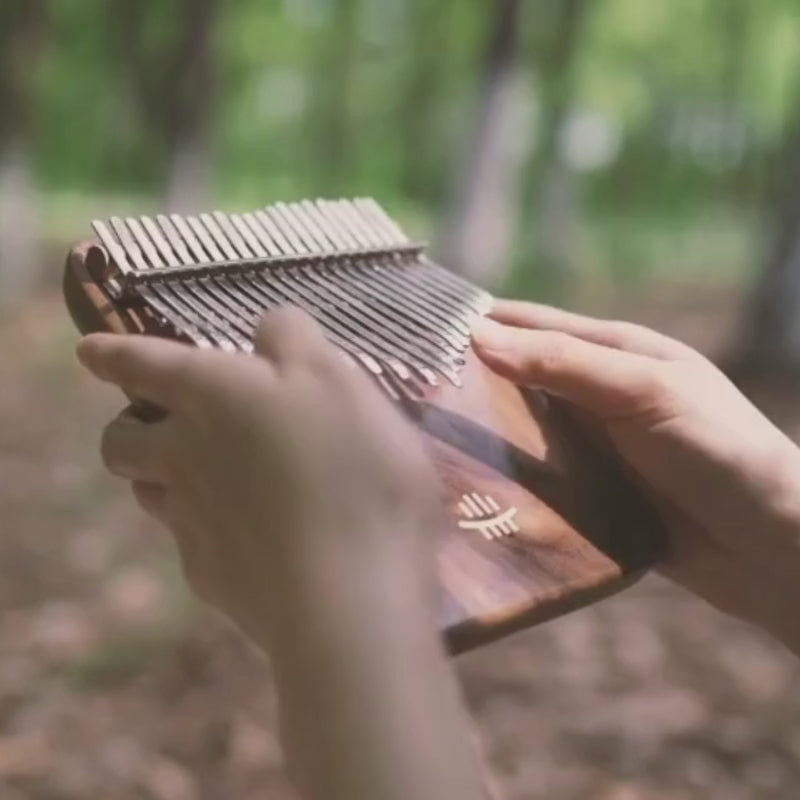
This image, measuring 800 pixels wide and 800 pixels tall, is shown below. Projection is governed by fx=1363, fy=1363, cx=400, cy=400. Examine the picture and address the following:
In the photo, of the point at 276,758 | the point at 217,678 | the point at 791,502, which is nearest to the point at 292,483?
the point at 791,502

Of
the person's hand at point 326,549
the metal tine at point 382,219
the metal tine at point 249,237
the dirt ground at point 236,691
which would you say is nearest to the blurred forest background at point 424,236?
the dirt ground at point 236,691

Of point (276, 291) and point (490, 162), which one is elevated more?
point (276, 291)

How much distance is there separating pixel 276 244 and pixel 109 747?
0.79 m

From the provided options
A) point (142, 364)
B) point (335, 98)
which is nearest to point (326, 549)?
point (142, 364)

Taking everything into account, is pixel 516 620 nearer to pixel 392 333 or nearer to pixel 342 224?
pixel 392 333

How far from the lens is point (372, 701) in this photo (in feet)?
1.59

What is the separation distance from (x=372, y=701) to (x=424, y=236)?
2.56 metres

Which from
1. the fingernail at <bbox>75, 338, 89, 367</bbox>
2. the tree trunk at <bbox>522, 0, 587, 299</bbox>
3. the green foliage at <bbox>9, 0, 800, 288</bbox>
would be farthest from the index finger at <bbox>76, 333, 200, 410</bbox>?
the tree trunk at <bbox>522, 0, 587, 299</bbox>

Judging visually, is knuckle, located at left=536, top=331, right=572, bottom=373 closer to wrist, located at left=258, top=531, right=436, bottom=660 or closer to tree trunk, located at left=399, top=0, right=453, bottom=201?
wrist, located at left=258, top=531, right=436, bottom=660

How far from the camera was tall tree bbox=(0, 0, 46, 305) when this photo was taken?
8.75ft

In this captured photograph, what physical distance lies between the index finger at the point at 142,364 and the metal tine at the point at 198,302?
0.15 feet

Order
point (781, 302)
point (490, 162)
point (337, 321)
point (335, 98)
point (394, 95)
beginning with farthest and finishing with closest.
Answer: point (394, 95), point (335, 98), point (490, 162), point (781, 302), point (337, 321)

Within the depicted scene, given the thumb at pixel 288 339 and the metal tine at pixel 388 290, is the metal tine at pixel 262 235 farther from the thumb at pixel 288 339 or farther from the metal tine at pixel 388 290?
the thumb at pixel 288 339

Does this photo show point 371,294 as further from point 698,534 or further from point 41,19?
point 41,19
